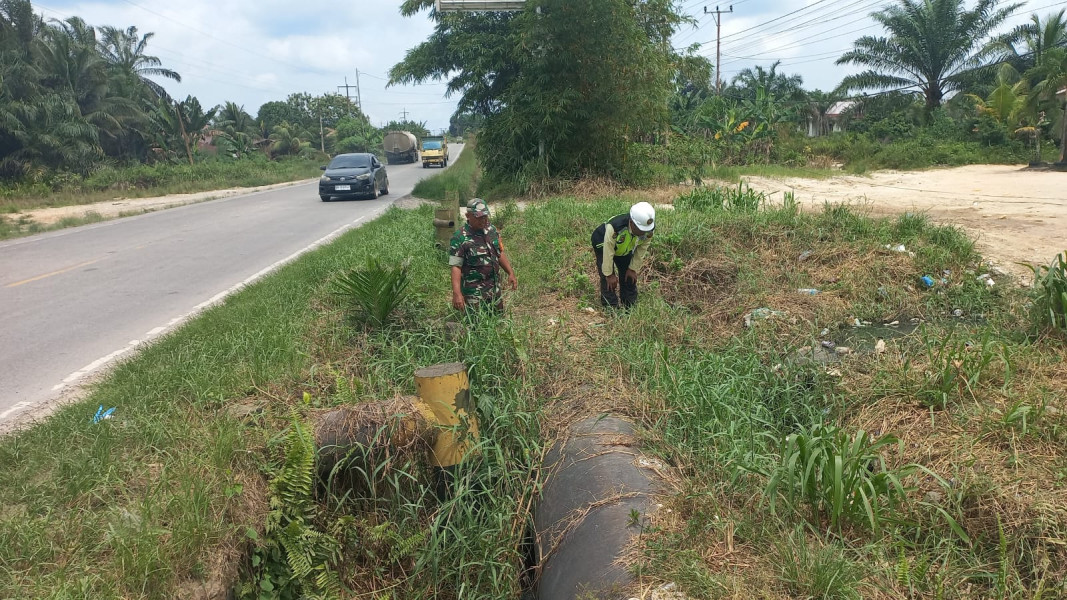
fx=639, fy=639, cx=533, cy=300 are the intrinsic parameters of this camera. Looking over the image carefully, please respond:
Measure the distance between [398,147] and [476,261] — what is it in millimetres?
45974

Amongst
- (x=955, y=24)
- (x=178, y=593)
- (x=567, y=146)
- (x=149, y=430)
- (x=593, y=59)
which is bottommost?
(x=178, y=593)

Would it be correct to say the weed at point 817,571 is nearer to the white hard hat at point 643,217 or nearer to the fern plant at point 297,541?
the fern plant at point 297,541

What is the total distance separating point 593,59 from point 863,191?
8.11 meters

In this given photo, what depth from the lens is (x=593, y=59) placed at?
45.8ft

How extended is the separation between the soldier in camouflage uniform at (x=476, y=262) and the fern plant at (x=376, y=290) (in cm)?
48

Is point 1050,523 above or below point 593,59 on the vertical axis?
below

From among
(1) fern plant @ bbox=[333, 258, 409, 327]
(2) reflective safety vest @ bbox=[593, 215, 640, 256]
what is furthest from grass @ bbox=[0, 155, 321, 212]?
(2) reflective safety vest @ bbox=[593, 215, 640, 256]

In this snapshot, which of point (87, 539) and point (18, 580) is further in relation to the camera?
point (87, 539)

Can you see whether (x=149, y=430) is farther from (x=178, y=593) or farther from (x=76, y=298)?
(x=76, y=298)

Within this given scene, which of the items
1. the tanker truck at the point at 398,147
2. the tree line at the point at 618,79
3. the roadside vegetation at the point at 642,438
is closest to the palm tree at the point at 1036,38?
the tree line at the point at 618,79

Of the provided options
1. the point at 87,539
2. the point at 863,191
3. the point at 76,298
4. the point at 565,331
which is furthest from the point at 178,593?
the point at 863,191

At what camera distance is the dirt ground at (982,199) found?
25.3 feet

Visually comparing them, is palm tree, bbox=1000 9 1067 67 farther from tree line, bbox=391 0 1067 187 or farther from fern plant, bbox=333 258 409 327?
fern plant, bbox=333 258 409 327

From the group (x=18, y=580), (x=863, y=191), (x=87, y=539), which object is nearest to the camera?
(x=18, y=580)
